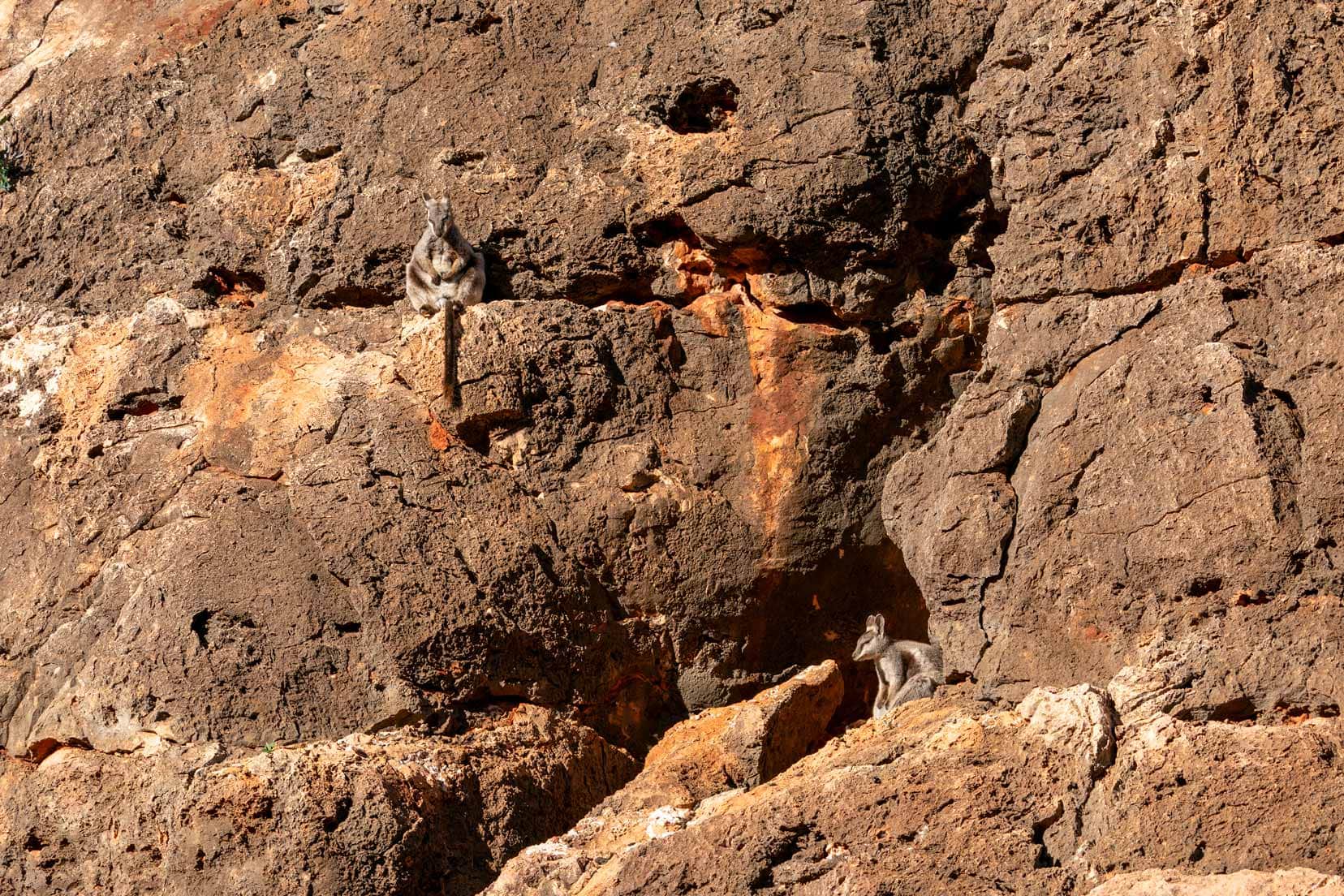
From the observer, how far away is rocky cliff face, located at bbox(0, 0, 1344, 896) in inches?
233

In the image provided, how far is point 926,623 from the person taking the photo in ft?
31.3

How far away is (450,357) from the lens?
28.2ft

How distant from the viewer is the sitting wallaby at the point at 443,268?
8.91 metres

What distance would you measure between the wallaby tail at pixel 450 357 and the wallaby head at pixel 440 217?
0.46 meters

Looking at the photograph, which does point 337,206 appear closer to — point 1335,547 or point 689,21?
point 689,21

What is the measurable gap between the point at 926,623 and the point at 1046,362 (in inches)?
109

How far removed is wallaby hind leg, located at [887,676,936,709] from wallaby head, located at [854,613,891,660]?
41 cm

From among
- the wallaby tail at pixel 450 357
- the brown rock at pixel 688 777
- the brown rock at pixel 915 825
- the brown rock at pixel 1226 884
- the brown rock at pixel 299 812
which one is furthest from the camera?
the wallaby tail at pixel 450 357

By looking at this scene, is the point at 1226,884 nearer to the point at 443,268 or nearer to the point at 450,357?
the point at 450,357

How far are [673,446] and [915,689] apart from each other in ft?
6.20

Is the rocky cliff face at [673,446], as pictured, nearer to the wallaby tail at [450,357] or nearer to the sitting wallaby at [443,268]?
the wallaby tail at [450,357]

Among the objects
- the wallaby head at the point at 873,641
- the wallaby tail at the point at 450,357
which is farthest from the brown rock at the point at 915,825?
the wallaby tail at the point at 450,357

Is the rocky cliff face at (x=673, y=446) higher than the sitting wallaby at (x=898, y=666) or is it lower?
higher

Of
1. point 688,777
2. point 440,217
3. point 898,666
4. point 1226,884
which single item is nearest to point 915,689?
point 898,666
